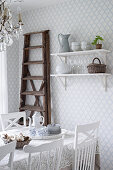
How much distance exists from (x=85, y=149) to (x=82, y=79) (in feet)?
4.64

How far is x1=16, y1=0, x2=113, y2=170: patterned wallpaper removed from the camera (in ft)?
12.1

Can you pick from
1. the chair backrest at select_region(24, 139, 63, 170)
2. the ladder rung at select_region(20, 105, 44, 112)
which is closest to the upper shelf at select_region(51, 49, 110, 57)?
the ladder rung at select_region(20, 105, 44, 112)

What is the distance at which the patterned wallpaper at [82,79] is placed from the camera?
3.67 metres

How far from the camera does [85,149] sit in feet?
8.93

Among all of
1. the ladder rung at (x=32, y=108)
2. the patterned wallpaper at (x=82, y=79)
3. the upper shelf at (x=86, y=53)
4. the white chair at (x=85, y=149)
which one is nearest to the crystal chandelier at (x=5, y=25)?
the white chair at (x=85, y=149)

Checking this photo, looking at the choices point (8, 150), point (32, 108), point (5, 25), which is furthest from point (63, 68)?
point (8, 150)

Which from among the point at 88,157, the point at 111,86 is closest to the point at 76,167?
the point at 88,157

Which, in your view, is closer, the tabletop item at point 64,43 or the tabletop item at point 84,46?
the tabletop item at point 84,46

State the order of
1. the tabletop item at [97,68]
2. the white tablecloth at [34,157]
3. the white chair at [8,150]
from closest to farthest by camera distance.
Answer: the white chair at [8,150]
the white tablecloth at [34,157]
the tabletop item at [97,68]

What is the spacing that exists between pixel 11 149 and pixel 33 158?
1.10 feet

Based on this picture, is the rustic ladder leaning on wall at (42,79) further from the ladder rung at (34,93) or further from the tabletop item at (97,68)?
the tabletop item at (97,68)

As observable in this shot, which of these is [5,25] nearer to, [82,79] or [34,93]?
[82,79]

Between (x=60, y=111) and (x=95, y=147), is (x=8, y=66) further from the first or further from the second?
(x=95, y=147)

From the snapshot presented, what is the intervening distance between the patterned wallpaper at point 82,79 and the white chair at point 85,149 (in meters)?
0.88
